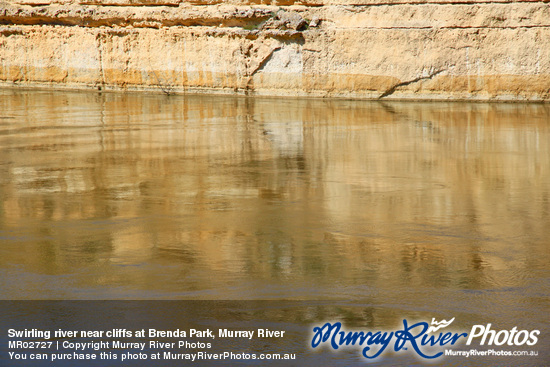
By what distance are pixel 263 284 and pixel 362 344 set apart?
2.19 ft

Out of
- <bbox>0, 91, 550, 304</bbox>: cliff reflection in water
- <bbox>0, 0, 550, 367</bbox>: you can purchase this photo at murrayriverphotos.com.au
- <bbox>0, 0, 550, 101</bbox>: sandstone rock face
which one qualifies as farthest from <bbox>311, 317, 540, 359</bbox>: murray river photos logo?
<bbox>0, 0, 550, 101</bbox>: sandstone rock face

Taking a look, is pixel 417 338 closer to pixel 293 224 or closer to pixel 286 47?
pixel 293 224

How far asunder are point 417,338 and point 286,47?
11690mm

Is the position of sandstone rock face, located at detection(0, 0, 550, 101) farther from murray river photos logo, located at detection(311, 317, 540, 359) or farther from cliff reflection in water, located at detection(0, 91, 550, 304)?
murray river photos logo, located at detection(311, 317, 540, 359)

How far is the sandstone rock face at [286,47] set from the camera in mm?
12547

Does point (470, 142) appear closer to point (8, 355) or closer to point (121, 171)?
point (121, 171)

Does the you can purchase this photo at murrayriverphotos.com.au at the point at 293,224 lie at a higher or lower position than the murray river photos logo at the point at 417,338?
higher

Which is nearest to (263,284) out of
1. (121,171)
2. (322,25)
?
(121,171)

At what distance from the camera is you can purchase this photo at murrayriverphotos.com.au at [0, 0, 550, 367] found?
2418 mm

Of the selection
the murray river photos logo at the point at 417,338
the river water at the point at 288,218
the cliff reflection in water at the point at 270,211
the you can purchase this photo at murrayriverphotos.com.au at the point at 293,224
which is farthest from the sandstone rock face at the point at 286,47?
the murray river photos logo at the point at 417,338

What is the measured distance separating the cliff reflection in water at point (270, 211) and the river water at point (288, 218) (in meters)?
0.01

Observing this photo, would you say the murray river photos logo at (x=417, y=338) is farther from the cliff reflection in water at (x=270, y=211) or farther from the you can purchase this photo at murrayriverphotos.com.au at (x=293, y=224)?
the cliff reflection in water at (x=270, y=211)

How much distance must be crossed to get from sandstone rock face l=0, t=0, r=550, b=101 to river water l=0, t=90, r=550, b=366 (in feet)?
15.3

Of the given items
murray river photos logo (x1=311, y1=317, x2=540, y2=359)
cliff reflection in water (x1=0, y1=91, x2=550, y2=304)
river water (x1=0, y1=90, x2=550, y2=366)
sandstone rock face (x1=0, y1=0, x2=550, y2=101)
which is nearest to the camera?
murray river photos logo (x1=311, y1=317, x2=540, y2=359)
